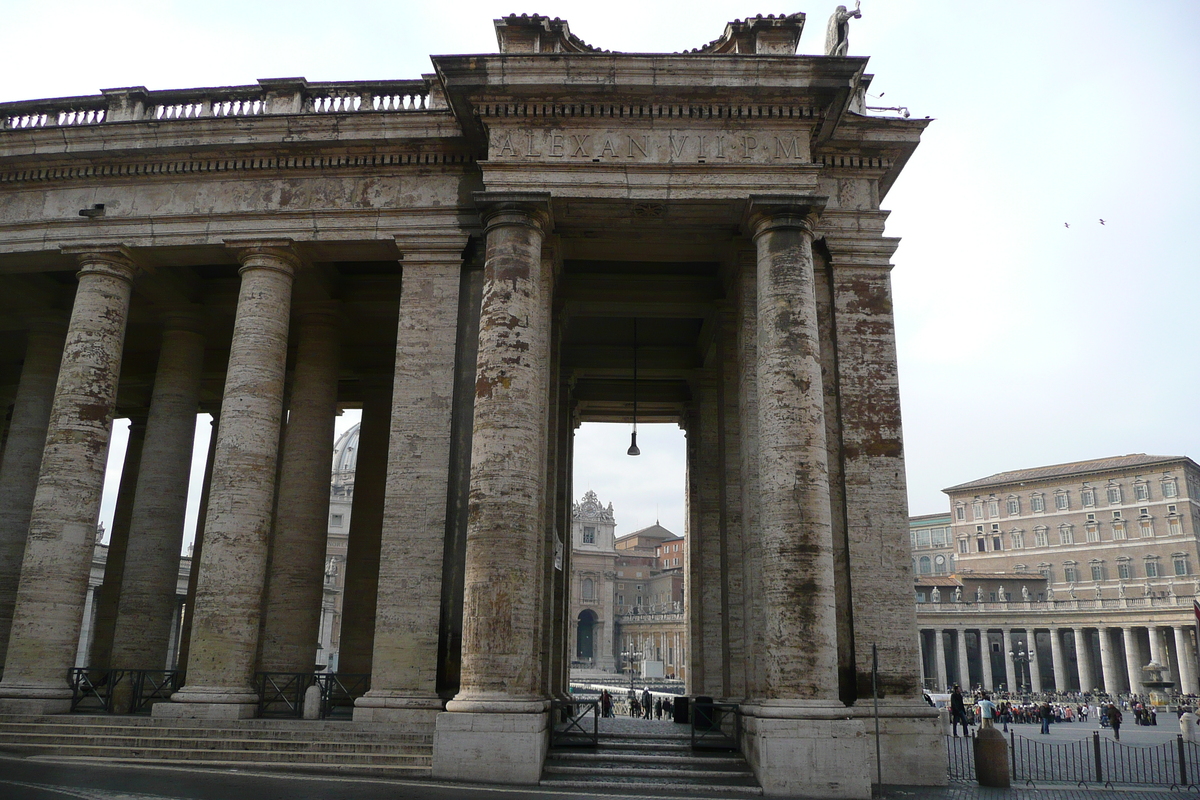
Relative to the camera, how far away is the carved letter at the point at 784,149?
15.7m

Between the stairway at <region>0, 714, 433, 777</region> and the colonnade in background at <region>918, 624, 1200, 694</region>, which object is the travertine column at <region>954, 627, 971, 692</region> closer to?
the colonnade in background at <region>918, 624, 1200, 694</region>

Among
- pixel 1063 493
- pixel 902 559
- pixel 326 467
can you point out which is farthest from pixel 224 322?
pixel 1063 493

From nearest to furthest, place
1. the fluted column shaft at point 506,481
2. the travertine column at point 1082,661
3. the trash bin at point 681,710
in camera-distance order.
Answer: the fluted column shaft at point 506,481, the trash bin at point 681,710, the travertine column at point 1082,661

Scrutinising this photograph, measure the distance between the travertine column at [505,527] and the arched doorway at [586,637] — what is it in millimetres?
103690

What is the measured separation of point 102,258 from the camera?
1781 centimetres

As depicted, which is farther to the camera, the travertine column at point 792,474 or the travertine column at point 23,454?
the travertine column at point 23,454

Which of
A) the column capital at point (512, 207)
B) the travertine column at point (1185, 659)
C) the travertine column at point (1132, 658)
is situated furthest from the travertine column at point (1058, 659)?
the column capital at point (512, 207)

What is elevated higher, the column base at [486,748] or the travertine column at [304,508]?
the travertine column at [304,508]

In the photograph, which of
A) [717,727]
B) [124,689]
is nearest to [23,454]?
[124,689]

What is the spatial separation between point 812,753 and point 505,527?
19.1 ft

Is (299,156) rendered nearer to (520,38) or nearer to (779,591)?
(520,38)

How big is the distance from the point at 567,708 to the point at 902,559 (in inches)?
399

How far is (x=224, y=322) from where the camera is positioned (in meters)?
22.2

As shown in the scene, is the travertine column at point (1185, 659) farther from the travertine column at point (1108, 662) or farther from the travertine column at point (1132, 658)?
the travertine column at point (1108, 662)
